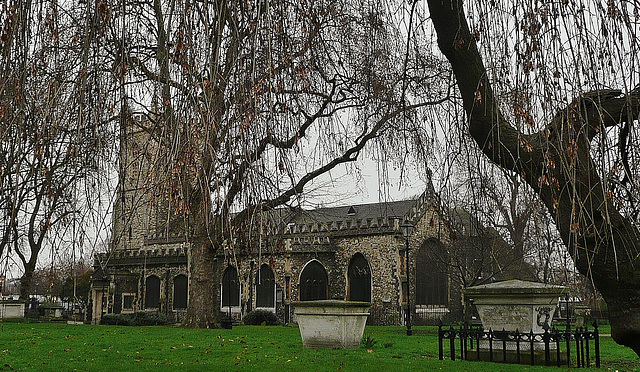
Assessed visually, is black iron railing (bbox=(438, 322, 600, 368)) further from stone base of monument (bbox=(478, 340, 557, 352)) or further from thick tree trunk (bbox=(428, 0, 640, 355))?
thick tree trunk (bbox=(428, 0, 640, 355))

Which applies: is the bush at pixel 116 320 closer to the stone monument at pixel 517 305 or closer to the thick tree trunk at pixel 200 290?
the thick tree trunk at pixel 200 290

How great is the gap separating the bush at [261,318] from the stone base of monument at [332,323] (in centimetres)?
1513

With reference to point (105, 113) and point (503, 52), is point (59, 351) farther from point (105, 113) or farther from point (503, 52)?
point (503, 52)

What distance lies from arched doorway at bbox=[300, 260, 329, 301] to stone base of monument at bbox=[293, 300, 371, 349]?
57.2 feet

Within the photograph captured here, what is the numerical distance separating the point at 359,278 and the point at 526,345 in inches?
789

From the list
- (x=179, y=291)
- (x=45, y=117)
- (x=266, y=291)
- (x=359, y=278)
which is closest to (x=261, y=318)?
(x=266, y=291)

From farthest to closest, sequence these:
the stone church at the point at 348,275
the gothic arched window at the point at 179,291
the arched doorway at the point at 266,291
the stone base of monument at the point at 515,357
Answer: the gothic arched window at the point at 179,291 → the arched doorway at the point at 266,291 → the stone church at the point at 348,275 → the stone base of monument at the point at 515,357

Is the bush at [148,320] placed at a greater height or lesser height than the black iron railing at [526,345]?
lesser

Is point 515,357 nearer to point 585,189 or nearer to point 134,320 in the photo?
point 585,189

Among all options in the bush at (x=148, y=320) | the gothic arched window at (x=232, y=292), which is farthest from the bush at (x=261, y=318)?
the bush at (x=148, y=320)

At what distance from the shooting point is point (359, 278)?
30.1 meters

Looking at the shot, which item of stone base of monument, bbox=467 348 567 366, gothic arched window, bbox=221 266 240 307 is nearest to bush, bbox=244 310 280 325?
gothic arched window, bbox=221 266 240 307

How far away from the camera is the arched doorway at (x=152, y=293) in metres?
34.5

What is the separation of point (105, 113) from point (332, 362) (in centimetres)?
723
